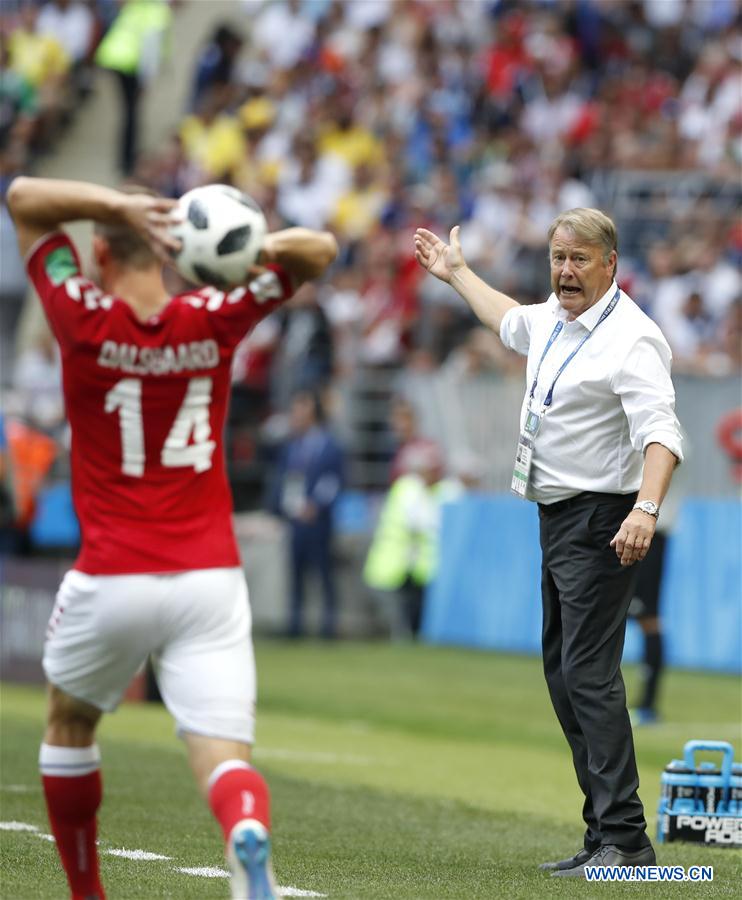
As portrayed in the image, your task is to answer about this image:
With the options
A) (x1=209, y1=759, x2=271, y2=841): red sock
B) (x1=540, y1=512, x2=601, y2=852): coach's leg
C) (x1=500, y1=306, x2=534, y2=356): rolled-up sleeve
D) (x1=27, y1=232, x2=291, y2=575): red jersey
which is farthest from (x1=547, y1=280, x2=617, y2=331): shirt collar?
(x1=209, y1=759, x2=271, y2=841): red sock

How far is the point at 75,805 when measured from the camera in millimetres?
6043

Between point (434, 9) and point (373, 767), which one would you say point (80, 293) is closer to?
point (373, 767)

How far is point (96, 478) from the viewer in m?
5.88

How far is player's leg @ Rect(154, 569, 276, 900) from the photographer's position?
5.62 metres

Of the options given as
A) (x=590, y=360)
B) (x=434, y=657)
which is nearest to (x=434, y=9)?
(x=434, y=657)

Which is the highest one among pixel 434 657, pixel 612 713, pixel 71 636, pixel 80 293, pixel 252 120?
pixel 252 120

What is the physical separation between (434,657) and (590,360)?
1207cm

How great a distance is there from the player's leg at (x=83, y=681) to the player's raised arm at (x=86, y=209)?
1010mm

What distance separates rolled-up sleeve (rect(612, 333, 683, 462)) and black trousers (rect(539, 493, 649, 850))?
1.27ft

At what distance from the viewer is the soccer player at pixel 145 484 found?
5707 millimetres

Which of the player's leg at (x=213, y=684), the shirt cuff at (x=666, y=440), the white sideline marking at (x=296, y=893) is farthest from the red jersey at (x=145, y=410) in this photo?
the shirt cuff at (x=666, y=440)

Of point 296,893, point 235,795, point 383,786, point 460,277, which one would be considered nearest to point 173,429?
point 235,795

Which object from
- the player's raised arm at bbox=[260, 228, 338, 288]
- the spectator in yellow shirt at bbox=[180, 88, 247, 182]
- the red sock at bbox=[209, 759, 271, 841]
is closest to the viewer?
the red sock at bbox=[209, 759, 271, 841]
